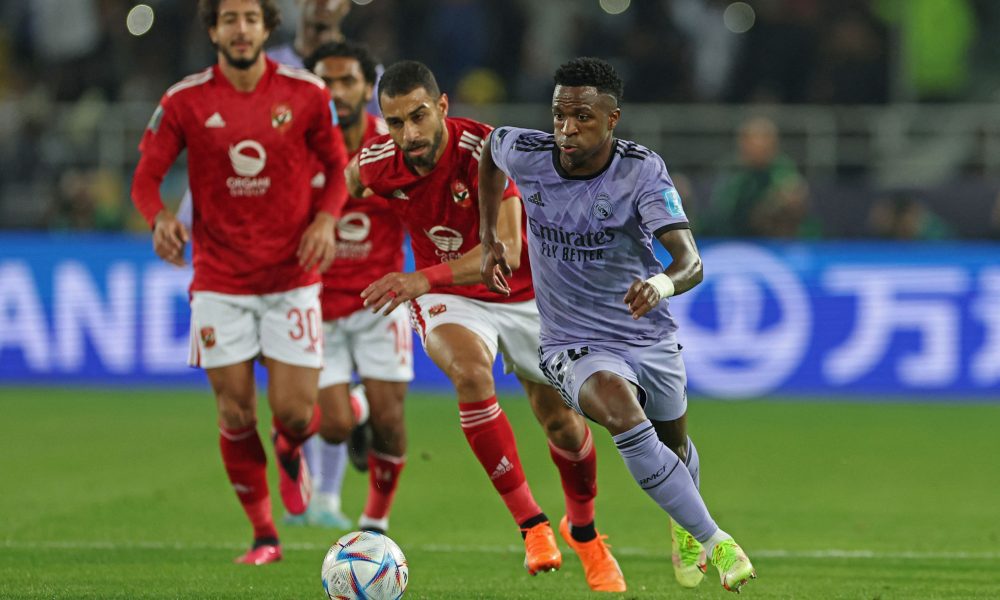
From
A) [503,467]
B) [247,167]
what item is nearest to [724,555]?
[503,467]

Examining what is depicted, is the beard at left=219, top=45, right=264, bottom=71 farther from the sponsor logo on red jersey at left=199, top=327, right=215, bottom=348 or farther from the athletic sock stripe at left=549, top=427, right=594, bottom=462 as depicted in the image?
the athletic sock stripe at left=549, top=427, right=594, bottom=462

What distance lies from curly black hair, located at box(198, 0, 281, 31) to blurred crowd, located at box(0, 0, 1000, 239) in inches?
336

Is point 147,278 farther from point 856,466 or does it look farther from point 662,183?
point 662,183

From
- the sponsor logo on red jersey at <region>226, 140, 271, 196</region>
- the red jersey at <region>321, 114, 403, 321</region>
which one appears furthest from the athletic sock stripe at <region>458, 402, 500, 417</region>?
the red jersey at <region>321, 114, 403, 321</region>

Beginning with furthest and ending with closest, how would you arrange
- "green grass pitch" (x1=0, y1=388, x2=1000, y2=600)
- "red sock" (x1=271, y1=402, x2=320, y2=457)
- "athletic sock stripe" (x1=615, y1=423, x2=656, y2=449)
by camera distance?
"red sock" (x1=271, y1=402, x2=320, y2=457) < "green grass pitch" (x1=0, y1=388, x2=1000, y2=600) < "athletic sock stripe" (x1=615, y1=423, x2=656, y2=449)

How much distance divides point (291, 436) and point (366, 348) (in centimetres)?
90

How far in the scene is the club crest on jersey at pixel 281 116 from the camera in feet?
25.4

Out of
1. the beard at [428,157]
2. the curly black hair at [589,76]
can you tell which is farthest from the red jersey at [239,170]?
the curly black hair at [589,76]

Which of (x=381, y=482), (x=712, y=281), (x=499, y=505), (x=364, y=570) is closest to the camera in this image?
(x=364, y=570)

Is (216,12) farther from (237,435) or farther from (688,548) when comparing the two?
(688,548)

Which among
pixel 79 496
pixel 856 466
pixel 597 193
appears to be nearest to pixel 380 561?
pixel 597 193

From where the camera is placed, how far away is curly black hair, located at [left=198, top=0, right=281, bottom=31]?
25.2 feet

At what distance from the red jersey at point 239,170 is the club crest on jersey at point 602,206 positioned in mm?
1967

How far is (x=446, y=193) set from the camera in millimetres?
7262
